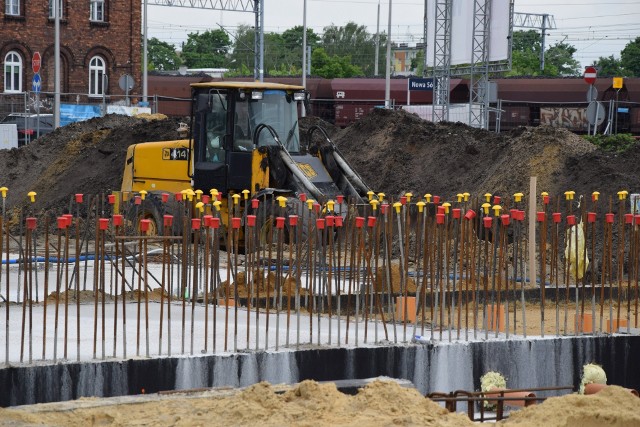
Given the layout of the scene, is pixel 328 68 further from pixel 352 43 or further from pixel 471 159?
pixel 471 159

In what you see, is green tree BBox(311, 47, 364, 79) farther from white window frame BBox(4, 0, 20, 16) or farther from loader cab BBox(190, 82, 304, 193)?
loader cab BBox(190, 82, 304, 193)

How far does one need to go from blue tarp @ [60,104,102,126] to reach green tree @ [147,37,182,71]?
6283 cm

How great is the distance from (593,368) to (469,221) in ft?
5.90

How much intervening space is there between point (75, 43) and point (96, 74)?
63.9 inches

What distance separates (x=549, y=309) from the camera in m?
14.8

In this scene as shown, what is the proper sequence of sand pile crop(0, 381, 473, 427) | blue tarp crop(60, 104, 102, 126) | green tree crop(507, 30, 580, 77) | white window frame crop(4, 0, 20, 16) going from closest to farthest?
sand pile crop(0, 381, 473, 427)
blue tarp crop(60, 104, 102, 126)
white window frame crop(4, 0, 20, 16)
green tree crop(507, 30, 580, 77)

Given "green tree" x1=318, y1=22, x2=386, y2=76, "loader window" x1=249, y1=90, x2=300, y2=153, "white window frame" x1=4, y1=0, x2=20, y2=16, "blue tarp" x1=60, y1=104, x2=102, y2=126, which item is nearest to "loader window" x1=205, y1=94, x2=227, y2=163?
"loader window" x1=249, y1=90, x2=300, y2=153

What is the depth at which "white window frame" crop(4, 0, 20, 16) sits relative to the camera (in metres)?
46.0

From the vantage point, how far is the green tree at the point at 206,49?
10275 centimetres

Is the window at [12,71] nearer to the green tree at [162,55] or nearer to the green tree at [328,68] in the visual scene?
the green tree at [328,68]

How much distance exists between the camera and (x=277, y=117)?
19.0m

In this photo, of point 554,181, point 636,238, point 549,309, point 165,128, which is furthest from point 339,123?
point 636,238

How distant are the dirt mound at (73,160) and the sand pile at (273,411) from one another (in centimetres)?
1735

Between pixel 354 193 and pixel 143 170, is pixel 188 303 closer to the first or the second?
pixel 354 193
